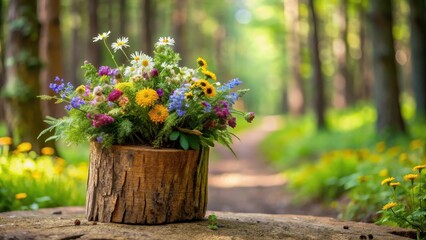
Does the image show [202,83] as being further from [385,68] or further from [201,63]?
[385,68]

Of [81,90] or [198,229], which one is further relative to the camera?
[81,90]

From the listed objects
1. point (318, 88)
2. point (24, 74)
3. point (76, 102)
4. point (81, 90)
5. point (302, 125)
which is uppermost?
point (318, 88)

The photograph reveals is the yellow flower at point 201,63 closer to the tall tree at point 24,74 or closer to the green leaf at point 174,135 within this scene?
the green leaf at point 174,135

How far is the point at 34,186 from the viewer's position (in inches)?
249

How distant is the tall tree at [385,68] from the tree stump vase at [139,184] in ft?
26.0

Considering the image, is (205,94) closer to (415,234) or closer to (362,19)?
(415,234)

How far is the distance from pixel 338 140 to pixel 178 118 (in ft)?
31.7

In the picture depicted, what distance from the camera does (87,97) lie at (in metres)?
4.26

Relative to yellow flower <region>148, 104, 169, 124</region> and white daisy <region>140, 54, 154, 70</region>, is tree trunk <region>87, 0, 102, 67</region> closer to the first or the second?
white daisy <region>140, 54, 154, 70</region>

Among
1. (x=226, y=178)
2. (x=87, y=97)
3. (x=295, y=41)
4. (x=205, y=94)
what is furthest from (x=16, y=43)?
(x=295, y=41)

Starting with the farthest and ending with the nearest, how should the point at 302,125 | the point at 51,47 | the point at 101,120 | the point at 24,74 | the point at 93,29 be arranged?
the point at 302,125
the point at 93,29
the point at 51,47
the point at 24,74
the point at 101,120

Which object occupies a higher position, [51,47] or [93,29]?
[93,29]

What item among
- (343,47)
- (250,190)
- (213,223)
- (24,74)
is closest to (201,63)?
(213,223)

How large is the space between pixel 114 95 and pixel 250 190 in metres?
7.33
